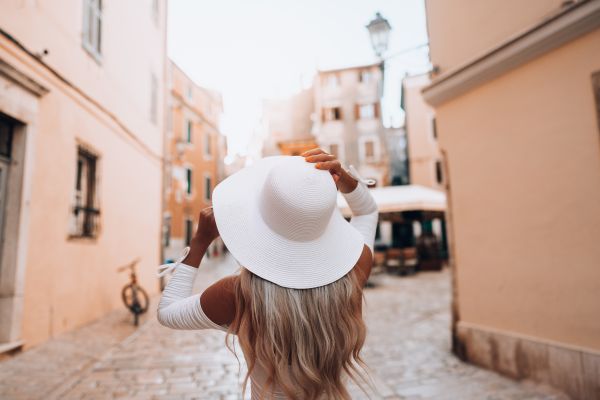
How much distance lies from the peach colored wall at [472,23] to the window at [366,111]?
23.6 meters

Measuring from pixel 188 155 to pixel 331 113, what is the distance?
10742 millimetres

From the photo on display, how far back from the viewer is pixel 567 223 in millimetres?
3674

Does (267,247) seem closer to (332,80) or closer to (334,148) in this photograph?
(334,148)

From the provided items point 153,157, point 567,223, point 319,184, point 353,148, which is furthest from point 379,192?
point 353,148

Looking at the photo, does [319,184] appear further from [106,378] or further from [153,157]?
[153,157]

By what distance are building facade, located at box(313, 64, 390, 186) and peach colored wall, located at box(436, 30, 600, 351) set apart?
23.1 metres

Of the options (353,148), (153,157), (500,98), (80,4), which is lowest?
(500,98)

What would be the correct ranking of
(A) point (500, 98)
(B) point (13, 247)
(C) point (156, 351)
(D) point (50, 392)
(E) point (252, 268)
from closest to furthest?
1. (E) point (252, 268)
2. (D) point (50, 392)
3. (A) point (500, 98)
4. (B) point (13, 247)
5. (C) point (156, 351)

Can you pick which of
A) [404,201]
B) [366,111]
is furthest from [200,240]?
[366,111]

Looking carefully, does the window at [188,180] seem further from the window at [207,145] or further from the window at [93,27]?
the window at [93,27]

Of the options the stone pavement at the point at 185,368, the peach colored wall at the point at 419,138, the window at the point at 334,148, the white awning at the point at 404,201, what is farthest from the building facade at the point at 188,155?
the stone pavement at the point at 185,368

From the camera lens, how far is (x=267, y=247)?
1315mm

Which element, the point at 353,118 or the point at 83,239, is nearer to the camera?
the point at 83,239

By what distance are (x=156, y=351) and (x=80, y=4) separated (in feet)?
19.5
